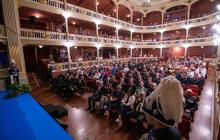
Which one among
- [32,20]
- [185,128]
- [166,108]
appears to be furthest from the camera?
[32,20]

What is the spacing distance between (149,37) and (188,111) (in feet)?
70.3

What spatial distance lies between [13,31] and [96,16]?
7.77m

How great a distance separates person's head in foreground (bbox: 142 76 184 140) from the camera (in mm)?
1016

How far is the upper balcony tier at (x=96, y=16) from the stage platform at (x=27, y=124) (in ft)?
22.1

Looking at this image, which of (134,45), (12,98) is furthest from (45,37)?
(134,45)

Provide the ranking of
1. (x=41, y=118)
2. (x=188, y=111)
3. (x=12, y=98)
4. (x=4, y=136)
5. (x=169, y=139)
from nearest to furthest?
1. (x=169, y=139)
2. (x=4, y=136)
3. (x=188, y=111)
4. (x=41, y=118)
5. (x=12, y=98)

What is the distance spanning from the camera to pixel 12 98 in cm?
636

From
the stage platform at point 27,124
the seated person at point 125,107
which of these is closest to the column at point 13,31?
the stage platform at point 27,124

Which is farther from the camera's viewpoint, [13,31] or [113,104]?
[13,31]

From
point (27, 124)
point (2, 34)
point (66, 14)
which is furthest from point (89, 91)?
point (66, 14)

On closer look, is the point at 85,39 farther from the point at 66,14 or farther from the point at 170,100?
the point at 170,100

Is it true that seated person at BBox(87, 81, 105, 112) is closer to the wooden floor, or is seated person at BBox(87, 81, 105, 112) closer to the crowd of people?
the crowd of people

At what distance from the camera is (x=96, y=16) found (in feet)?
43.9

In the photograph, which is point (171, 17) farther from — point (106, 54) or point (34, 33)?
point (34, 33)
